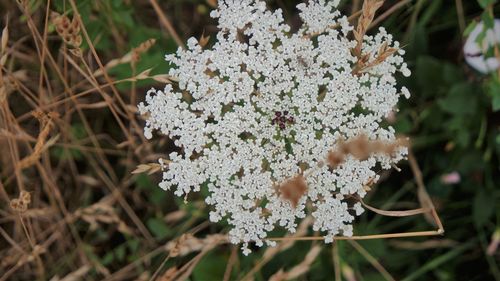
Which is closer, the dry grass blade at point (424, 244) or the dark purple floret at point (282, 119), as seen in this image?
the dark purple floret at point (282, 119)

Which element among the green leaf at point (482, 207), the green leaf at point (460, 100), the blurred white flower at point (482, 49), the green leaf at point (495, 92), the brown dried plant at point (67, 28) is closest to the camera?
the brown dried plant at point (67, 28)

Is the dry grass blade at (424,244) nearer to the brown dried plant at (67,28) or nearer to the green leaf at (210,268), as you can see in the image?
the green leaf at (210,268)

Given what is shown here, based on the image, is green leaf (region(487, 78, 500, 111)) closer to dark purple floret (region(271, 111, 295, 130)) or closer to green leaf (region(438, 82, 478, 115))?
green leaf (region(438, 82, 478, 115))

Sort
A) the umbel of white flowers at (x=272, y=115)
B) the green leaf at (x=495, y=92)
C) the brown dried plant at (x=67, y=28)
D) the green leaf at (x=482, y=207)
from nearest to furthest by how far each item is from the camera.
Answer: the brown dried plant at (x=67, y=28) < the umbel of white flowers at (x=272, y=115) < the green leaf at (x=495, y=92) < the green leaf at (x=482, y=207)

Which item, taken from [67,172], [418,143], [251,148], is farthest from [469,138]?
[67,172]

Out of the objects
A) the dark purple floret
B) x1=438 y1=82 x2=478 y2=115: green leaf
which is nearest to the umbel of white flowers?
the dark purple floret

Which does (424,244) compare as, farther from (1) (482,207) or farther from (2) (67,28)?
(2) (67,28)

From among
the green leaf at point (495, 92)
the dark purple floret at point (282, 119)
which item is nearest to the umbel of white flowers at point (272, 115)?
the dark purple floret at point (282, 119)

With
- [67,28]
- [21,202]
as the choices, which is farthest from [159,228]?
[67,28]

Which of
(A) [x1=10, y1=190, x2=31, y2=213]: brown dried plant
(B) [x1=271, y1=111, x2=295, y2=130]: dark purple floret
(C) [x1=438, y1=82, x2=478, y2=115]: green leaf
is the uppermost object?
(A) [x1=10, y1=190, x2=31, y2=213]: brown dried plant

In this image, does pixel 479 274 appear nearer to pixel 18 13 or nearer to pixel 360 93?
pixel 360 93
